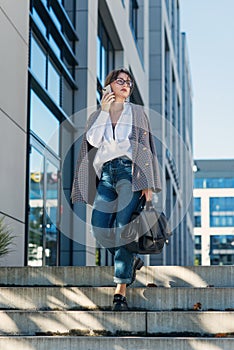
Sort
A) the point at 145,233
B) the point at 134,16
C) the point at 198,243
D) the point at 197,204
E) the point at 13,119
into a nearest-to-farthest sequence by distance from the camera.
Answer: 1. the point at 145,233
2. the point at 13,119
3. the point at 134,16
4. the point at 197,204
5. the point at 198,243

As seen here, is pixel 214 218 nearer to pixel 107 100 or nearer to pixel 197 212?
pixel 197 212

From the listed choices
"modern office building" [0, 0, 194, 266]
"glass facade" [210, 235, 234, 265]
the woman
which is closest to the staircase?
the woman

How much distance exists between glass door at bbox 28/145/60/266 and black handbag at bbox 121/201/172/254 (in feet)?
21.2

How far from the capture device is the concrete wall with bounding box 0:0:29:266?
31.4 feet

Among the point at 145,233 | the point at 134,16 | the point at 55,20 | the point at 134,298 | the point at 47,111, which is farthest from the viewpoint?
the point at 134,16

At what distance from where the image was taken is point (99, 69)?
18.4 m

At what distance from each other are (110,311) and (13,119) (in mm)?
4361

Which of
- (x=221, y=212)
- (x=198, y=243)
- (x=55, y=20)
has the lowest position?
(x=55, y=20)

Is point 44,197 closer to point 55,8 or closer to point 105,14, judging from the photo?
point 55,8

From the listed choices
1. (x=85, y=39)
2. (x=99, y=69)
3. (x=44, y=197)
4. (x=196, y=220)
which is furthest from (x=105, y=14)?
(x=196, y=220)

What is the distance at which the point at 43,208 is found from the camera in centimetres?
1352

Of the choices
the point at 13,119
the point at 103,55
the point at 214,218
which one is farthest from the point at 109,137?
the point at 214,218

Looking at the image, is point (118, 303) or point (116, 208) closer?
point (118, 303)

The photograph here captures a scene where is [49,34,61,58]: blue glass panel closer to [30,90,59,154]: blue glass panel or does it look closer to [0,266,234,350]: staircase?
[30,90,59,154]: blue glass panel
